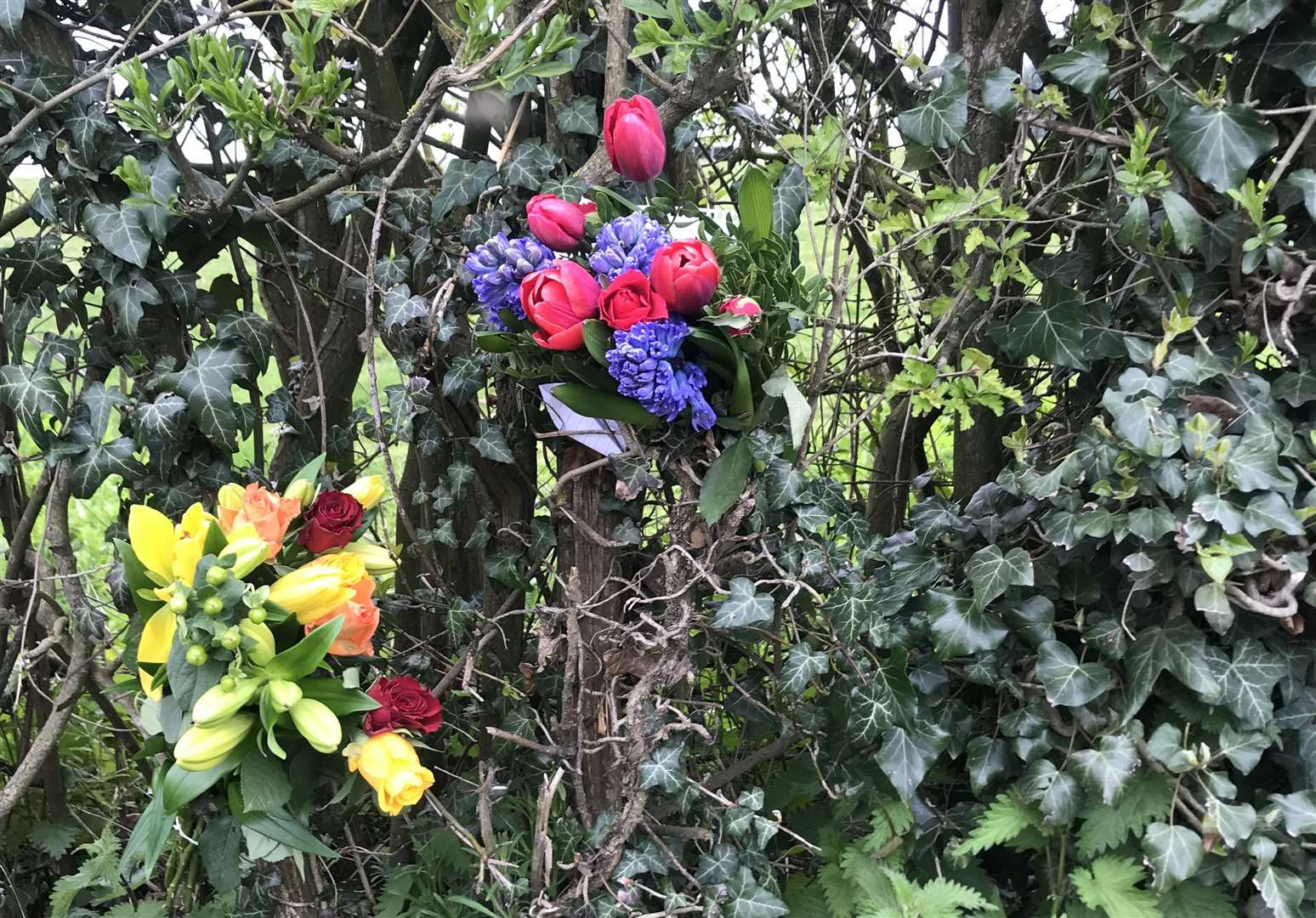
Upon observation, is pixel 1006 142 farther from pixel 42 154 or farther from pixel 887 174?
pixel 42 154

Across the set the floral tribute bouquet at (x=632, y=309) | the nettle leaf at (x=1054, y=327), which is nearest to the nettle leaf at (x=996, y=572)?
the nettle leaf at (x=1054, y=327)

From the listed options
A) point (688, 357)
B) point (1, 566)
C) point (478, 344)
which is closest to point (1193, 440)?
point (688, 357)

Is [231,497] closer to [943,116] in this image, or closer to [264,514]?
[264,514]

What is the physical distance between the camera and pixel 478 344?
117 centimetres

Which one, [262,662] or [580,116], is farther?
[580,116]

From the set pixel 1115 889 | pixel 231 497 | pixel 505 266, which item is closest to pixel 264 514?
pixel 231 497

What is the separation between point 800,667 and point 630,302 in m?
0.56

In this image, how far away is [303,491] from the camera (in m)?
1.28

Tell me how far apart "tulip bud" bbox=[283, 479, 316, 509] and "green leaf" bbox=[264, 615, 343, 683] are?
9.2 inches

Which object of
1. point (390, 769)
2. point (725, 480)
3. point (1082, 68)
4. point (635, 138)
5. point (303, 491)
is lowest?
point (390, 769)

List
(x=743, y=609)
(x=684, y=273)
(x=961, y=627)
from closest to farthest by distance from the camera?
(x=684, y=273) → (x=743, y=609) → (x=961, y=627)

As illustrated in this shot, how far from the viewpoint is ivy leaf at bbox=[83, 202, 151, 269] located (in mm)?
1333

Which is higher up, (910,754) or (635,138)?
(635,138)

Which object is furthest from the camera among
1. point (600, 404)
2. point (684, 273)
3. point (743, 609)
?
point (743, 609)
